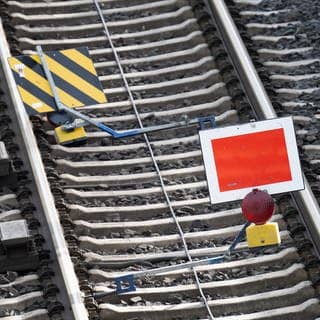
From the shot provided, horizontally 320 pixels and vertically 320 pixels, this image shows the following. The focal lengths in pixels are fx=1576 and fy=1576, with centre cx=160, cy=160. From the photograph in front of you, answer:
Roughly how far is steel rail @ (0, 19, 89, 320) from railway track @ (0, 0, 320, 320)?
0.01 metres

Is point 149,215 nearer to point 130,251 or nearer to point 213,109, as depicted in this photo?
point 130,251

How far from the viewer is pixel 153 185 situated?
36.1 feet

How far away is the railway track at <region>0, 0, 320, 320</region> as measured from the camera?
32.0 feet

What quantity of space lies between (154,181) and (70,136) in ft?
2.48

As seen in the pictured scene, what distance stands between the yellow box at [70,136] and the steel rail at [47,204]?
21cm

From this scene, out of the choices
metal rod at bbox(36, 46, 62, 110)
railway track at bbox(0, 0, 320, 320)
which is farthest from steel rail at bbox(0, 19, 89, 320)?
metal rod at bbox(36, 46, 62, 110)

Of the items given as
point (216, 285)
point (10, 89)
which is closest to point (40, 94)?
point (10, 89)

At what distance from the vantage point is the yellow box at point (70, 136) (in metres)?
11.3

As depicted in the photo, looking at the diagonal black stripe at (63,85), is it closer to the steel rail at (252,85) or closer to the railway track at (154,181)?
the railway track at (154,181)

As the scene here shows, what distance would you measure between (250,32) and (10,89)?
7.52 feet

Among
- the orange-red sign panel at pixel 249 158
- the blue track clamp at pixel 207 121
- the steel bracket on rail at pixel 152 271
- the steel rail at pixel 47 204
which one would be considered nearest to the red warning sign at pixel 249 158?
the orange-red sign panel at pixel 249 158

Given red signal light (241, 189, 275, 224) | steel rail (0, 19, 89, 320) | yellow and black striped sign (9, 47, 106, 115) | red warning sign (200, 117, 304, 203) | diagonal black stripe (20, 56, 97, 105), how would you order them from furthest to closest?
1. diagonal black stripe (20, 56, 97, 105)
2. yellow and black striped sign (9, 47, 106, 115)
3. steel rail (0, 19, 89, 320)
4. red warning sign (200, 117, 304, 203)
5. red signal light (241, 189, 275, 224)

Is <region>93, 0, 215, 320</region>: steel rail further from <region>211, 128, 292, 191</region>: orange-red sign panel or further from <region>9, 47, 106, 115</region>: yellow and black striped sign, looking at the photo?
<region>211, 128, 292, 191</region>: orange-red sign panel

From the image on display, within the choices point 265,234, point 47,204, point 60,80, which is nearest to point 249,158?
point 265,234
